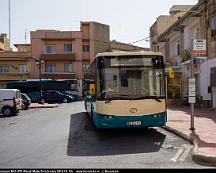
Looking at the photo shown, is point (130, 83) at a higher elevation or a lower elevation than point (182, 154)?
higher

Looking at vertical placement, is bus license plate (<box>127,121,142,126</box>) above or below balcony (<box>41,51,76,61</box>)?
below

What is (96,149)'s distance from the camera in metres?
11.0

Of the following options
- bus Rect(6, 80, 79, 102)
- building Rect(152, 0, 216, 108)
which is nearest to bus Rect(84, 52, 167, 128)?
building Rect(152, 0, 216, 108)

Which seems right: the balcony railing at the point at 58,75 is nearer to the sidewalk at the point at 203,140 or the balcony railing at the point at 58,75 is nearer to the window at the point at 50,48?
the window at the point at 50,48

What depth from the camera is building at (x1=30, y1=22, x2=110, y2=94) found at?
59531 millimetres

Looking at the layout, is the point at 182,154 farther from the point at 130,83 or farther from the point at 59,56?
the point at 59,56

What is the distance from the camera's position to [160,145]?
11523 mm

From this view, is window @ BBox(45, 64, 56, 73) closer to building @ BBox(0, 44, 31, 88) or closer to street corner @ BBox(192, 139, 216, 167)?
building @ BBox(0, 44, 31, 88)

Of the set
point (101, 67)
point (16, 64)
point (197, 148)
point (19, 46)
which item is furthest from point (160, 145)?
point (19, 46)

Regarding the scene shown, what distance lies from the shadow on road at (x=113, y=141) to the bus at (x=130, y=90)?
538 mm

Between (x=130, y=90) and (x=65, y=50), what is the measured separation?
4830cm

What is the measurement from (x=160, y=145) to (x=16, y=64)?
51.4 m

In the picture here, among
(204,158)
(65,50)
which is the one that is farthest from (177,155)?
(65,50)

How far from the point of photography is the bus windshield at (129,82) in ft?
42.8
